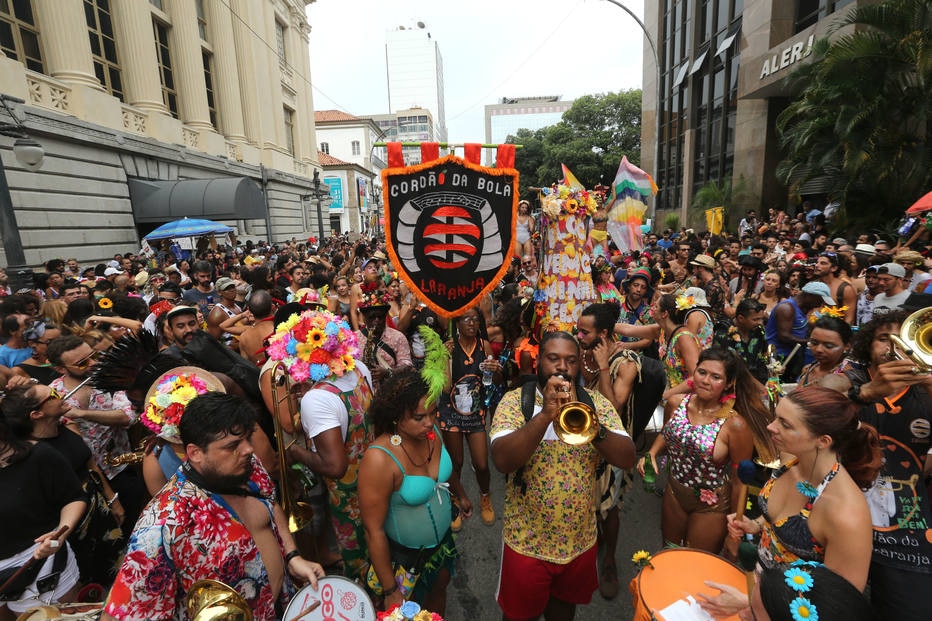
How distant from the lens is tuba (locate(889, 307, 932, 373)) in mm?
2416

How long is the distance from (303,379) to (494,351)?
256cm

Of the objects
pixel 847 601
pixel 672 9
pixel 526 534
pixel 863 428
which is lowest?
pixel 526 534

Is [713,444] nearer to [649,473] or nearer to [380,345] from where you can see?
[649,473]

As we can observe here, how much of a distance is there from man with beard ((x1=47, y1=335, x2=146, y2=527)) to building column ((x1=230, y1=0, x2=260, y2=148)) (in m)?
24.8

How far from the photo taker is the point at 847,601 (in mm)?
1326

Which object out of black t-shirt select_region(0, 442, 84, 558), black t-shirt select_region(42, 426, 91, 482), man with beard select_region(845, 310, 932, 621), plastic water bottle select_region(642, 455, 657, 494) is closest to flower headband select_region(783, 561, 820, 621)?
man with beard select_region(845, 310, 932, 621)

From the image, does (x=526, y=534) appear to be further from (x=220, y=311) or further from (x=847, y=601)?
(x=220, y=311)

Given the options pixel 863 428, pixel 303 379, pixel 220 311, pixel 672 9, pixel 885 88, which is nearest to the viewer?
pixel 863 428

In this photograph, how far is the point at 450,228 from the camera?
4656 millimetres

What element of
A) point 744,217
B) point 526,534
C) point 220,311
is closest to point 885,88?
point 744,217

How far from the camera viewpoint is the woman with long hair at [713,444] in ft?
9.41

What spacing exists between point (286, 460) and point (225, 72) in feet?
82.4

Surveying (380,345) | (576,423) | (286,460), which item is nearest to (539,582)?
(576,423)

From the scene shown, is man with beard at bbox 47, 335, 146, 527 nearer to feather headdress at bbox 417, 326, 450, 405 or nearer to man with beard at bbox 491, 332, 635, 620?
feather headdress at bbox 417, 326, 450, 405
